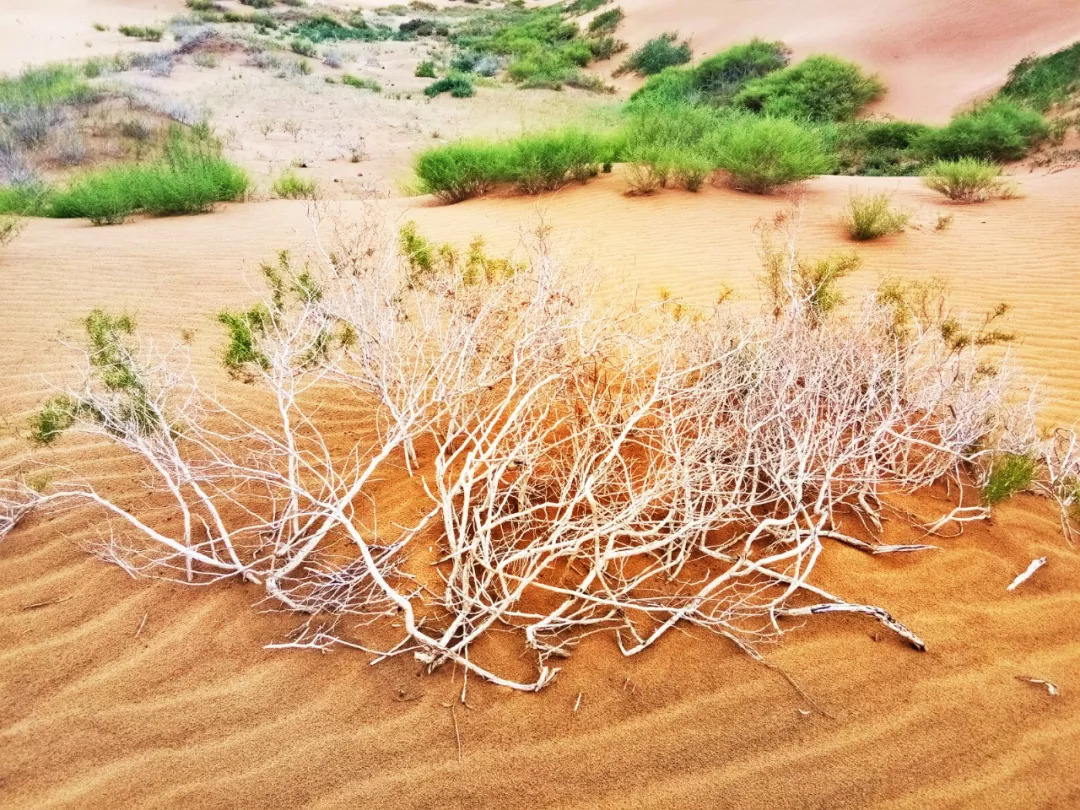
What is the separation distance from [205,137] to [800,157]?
9.29 m

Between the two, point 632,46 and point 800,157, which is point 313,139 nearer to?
point 800,157

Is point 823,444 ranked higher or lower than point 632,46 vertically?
lower

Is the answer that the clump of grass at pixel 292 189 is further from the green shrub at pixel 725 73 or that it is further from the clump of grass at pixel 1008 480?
the green shrub at pixel 725 73

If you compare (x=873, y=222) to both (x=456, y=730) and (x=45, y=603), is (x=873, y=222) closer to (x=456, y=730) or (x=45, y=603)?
(x=456, y=730)

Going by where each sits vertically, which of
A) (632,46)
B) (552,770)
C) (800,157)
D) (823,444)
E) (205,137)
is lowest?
(552,770)

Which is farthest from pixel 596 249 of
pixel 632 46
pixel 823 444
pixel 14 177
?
pixel 632 46

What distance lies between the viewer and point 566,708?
2121 millimetres

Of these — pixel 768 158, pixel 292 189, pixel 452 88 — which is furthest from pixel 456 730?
pixel 452 88

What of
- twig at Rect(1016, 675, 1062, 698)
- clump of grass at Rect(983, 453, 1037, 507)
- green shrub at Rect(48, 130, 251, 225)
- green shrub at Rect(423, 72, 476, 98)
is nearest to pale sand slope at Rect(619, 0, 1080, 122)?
green shrub at Rect(423, 72, 476, 98)

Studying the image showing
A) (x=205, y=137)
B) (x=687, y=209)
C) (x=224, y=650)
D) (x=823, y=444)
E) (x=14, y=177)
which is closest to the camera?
(x=224, y=650)

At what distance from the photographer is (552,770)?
1944 millimetres

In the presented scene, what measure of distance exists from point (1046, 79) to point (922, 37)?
7.48m

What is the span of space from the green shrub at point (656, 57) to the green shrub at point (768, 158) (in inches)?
675

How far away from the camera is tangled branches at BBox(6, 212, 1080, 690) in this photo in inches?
94.5
